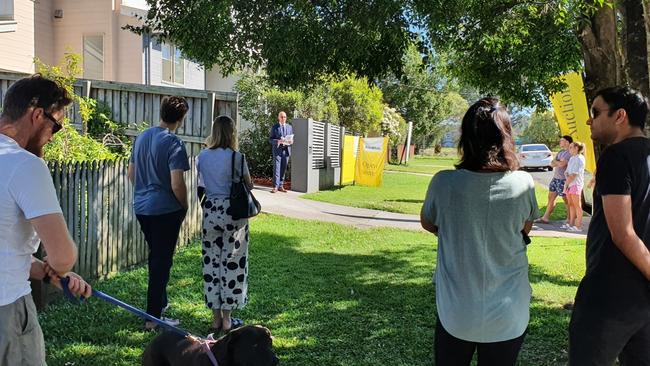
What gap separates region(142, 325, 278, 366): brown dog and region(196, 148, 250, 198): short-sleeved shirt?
189 centimetres

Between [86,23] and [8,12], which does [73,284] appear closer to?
[8,12]

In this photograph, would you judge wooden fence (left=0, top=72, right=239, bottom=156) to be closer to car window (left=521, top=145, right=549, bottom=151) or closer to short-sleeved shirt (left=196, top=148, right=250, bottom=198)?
short-sleeved shirt (left=196, top=148, right=250, bottom=198)

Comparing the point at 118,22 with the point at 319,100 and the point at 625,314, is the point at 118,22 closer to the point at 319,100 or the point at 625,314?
the point at 319,100

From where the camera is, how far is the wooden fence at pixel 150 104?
8797 millimetres

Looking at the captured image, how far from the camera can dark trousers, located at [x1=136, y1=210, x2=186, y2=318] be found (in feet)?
15.2

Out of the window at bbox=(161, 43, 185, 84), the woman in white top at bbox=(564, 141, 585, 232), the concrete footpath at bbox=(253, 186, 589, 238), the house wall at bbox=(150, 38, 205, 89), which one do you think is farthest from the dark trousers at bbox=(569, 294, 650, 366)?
the window at bbox=(161, 43, 185, 84)

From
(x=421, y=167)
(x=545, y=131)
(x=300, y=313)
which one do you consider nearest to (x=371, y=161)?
(x=300, y=313)

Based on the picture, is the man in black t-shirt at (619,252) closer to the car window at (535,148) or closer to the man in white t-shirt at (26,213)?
the man in white t-shirt at (26,213)

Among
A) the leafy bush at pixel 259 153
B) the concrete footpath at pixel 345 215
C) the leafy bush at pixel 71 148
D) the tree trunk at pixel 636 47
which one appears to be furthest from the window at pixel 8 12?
the tree trunk at pixel 636 47

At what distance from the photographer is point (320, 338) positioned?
15.5ft

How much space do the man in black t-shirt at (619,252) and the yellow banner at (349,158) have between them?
48.4 feet

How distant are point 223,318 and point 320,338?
88cm

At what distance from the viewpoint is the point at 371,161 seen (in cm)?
1789

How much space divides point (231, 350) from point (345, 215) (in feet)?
29.7
